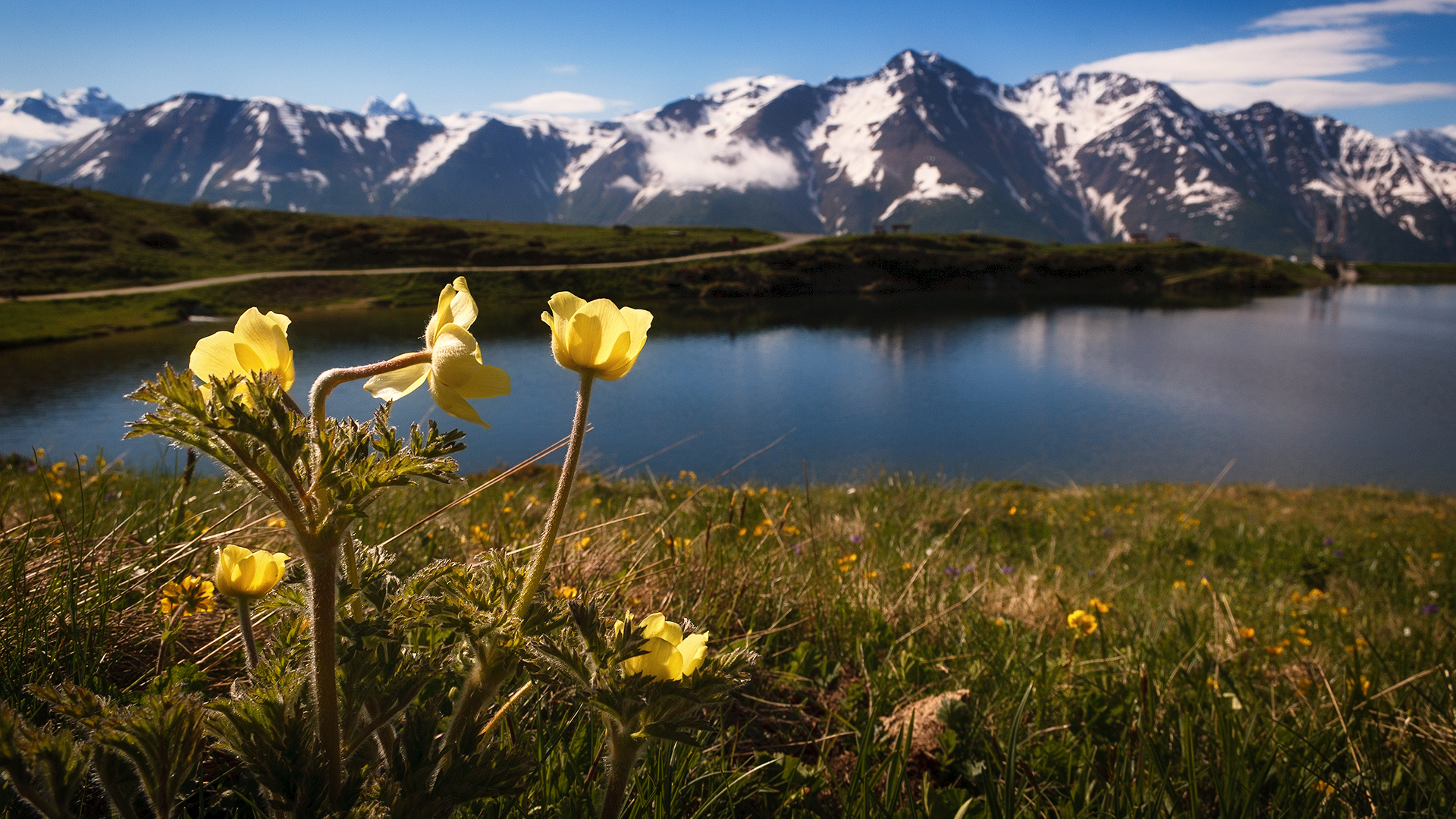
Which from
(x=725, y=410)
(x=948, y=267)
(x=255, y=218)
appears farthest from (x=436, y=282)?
(x=948, y=267)

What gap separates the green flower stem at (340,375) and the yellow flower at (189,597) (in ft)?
4.24

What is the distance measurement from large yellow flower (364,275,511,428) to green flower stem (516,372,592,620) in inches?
4.8

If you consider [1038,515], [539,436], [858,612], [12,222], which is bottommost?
[539,436]

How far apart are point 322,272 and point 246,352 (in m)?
79.9

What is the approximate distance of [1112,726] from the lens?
2.50 m

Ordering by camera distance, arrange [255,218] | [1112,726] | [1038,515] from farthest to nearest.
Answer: [255,218]
[1038,515]
[1112,726]

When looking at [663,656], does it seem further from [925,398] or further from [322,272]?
[322,272]

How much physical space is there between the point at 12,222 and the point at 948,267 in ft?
332

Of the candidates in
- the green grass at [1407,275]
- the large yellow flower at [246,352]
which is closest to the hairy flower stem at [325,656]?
the large yellow flower at [246,352]

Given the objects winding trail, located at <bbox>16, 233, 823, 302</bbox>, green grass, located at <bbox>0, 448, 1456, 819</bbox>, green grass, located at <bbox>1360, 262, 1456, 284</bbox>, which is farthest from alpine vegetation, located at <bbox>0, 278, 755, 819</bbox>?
green grass, located at <bbox>1360, 262, 1456, 284</bbox>

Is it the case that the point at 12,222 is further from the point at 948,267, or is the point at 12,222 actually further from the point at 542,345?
the point at 948,267

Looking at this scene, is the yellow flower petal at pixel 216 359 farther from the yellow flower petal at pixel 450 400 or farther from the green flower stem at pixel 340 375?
the yellow flower petal at pixel 450 400

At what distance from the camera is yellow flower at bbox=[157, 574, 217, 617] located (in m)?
1.91

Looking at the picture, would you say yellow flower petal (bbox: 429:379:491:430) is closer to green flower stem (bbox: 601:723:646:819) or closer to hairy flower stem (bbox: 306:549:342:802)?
hairy flower stem (bbox: 306:549:342:802)
